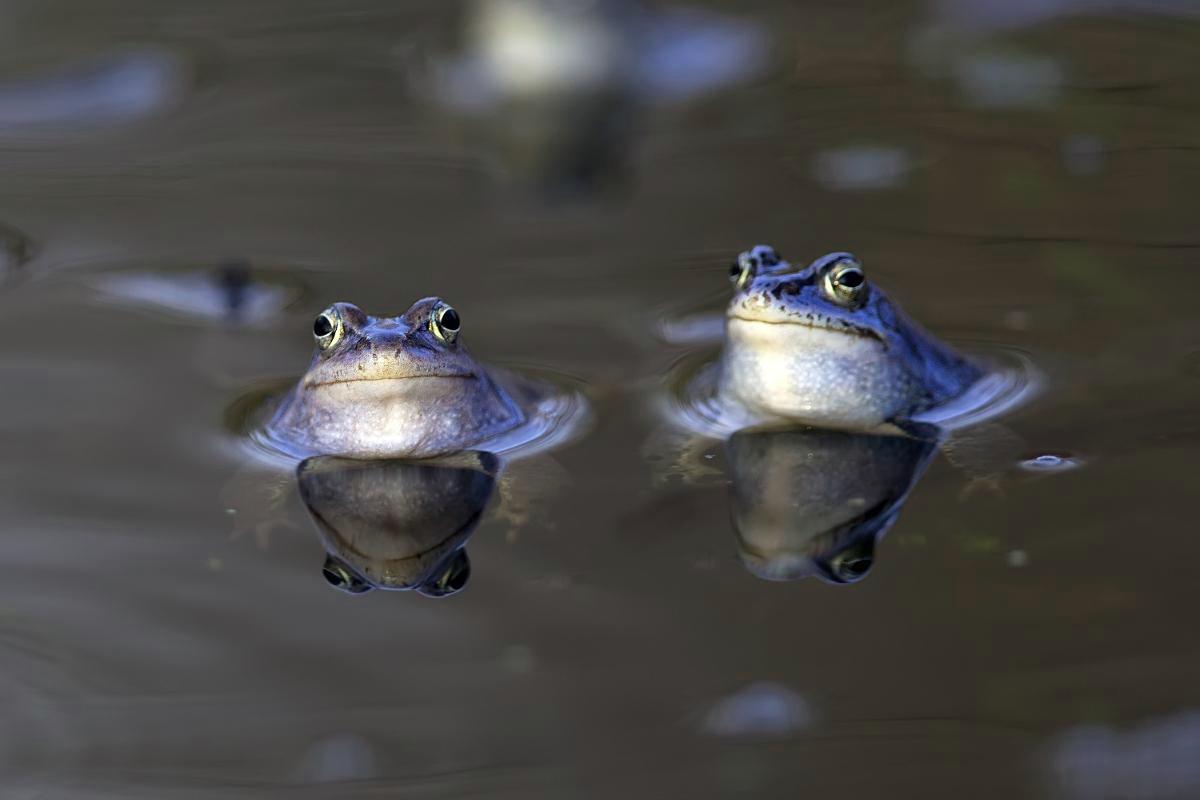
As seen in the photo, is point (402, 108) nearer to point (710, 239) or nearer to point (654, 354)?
point (710, 239)

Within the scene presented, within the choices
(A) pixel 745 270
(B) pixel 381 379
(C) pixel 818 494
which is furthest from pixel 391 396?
(C) pixel 818 494

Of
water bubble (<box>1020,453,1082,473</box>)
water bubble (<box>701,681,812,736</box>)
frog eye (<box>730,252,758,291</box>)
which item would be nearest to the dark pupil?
frog eye (<box>730,252,758,291</box>)

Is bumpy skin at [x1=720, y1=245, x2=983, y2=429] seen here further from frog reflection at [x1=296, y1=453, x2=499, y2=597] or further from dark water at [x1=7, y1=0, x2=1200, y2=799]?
frog reflection at [x1=296, y1=453, x2=499, y2=597]

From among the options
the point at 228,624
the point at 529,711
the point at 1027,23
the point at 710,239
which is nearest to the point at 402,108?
the point at 710,239

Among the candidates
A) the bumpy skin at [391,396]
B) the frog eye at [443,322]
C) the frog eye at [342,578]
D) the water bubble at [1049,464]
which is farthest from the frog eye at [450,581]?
the water bubble at [1049,464]

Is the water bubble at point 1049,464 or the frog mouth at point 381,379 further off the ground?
the frog mouth at point 381,379

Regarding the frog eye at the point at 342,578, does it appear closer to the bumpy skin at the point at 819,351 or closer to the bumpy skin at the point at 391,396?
the bumpy skin at the point at 391,396
